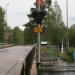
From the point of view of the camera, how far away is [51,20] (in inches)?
2350

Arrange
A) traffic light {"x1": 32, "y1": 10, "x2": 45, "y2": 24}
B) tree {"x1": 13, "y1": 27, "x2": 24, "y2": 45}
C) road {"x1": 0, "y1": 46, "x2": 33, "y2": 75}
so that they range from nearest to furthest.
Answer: traffic light {"x1": 32, "y1": 10, "x2": 45, "y2": 24}, road {"x1": 0, "y1": 46, "x2": 33, "y2": 75}, tree {"x1": 13, "y1": 27, "x2": 24, "y2": 45}

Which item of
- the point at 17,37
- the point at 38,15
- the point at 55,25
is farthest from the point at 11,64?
the point at 17,37

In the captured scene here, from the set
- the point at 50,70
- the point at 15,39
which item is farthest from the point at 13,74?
the point at 15,39

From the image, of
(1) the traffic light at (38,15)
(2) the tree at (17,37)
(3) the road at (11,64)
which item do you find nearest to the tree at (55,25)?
(3) the road at (11,64)

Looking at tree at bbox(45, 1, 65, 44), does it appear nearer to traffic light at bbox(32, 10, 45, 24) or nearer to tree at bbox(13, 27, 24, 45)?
traffic light at bbox(32, 10, 45, 24)

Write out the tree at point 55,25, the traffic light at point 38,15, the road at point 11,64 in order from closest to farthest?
the traffic light at point 38,15 < the road at point 11,64 < the tree at point 55,25

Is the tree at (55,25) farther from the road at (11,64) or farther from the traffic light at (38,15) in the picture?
the traffic light at (38,15)

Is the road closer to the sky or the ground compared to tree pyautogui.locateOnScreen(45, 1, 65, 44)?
closer to the ground

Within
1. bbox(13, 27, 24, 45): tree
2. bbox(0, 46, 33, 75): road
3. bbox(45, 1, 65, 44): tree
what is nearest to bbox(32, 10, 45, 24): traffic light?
bbox(0, 46, 33, 75): road

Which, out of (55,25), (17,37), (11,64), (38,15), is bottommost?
(11,64)

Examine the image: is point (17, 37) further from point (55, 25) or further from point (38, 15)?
point (38, 15)

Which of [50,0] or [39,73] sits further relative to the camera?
[50,0]

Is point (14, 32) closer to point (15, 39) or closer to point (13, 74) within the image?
point (15, 39)

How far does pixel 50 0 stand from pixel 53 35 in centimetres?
1709
